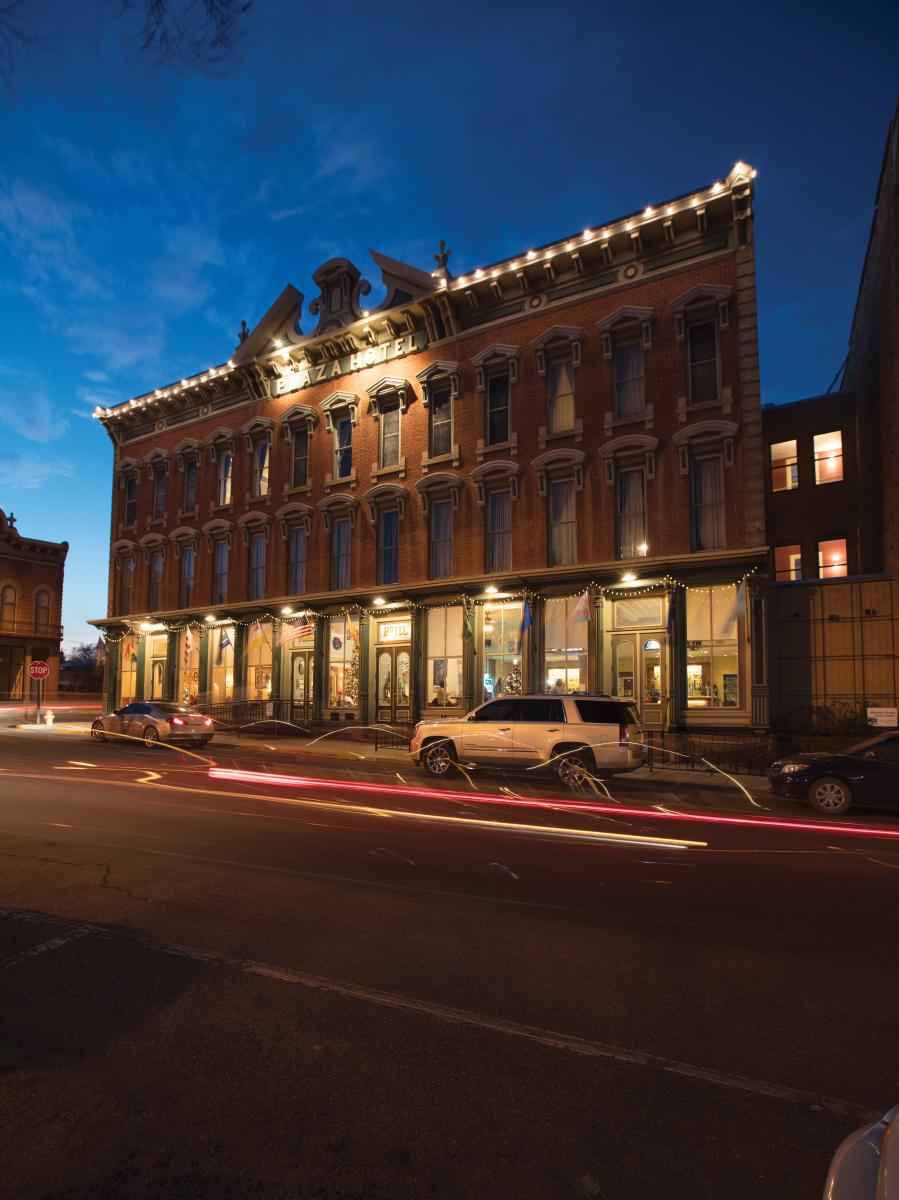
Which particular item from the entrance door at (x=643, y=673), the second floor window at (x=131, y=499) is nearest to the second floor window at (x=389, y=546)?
the entrance door at (x=643, y=673)

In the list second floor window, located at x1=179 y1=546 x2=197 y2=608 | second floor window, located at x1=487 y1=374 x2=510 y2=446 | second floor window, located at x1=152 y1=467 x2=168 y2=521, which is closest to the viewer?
second floor window, located at x1=487 y1=374 x2=510 y2=446

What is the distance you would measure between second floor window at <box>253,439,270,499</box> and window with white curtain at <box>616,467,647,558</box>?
14982mm

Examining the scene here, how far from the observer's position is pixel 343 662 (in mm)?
27703

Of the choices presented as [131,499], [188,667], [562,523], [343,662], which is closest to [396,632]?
[343,662]

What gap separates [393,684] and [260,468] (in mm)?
11193

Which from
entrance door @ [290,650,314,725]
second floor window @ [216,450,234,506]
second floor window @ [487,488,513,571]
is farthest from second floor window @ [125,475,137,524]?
second floor window @ [487,488,513,571]

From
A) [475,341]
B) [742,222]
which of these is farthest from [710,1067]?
[475,341]

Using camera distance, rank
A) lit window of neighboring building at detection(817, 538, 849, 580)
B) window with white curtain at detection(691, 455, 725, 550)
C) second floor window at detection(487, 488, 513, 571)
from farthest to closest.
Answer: lit window of neighboring building at detection(817, 538, 849, 580) < second floor window at detection(487, 488, 513, 571) < window with white curtain at detection(691, 455, 725, 550)

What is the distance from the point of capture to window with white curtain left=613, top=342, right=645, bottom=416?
22.8m

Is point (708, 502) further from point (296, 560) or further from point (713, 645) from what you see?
point (296, 560)

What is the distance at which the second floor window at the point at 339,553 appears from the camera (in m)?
28.2

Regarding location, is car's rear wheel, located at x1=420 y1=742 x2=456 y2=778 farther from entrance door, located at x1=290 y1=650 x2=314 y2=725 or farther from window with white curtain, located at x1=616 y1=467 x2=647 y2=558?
entrance door, located at x1=290 y1=650 x2=314 y2=725

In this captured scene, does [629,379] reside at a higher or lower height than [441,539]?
higher

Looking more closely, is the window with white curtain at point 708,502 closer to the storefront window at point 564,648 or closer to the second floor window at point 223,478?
the storefront window at point 564,648
